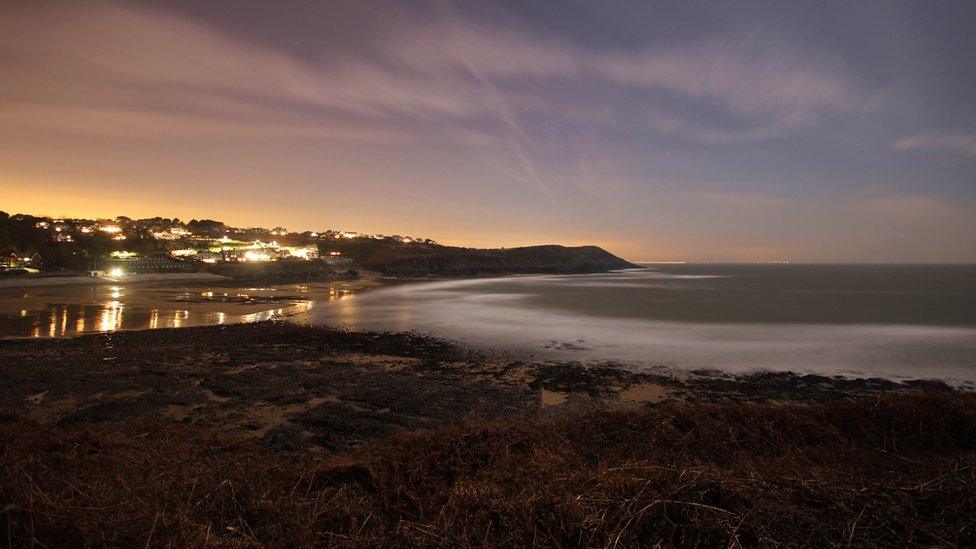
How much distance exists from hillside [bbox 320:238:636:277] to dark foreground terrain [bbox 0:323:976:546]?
84.9 metres

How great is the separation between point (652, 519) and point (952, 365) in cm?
2348

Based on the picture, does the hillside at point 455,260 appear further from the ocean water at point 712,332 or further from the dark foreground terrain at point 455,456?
the dark foreground terrain at point 455,456

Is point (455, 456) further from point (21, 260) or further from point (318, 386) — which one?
point (21, 260)

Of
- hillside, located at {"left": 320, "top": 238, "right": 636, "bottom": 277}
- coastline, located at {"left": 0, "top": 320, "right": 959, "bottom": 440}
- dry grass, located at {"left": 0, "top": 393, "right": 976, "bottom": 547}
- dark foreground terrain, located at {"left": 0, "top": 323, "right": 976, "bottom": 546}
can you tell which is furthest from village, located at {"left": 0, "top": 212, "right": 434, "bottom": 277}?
dry grass, located at {"left": 0, "top": 393, "right": 976, "bottom": 547}

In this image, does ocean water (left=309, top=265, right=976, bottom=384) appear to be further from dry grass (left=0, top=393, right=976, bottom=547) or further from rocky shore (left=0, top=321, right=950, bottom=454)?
dry grass (left=0, top=393, right=976, bottom=547)

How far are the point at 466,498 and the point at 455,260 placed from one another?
374 feet

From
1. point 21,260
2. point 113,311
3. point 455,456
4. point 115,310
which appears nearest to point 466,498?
point 455,456

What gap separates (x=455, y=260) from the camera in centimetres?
11719

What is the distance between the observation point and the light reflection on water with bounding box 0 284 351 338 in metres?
20.5

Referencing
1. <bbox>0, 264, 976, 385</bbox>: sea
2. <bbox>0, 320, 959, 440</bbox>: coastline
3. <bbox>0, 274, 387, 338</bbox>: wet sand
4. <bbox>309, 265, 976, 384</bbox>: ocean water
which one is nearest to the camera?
<bbox>0, 320, 959, 440</bbox>: coastline


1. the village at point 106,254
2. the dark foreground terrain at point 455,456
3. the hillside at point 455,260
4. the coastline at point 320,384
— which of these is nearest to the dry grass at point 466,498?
the dark foreground terrain at point 455,456

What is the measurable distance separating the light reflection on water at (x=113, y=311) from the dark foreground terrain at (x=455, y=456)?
20.8 ft

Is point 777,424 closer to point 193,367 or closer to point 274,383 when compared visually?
point 274,383

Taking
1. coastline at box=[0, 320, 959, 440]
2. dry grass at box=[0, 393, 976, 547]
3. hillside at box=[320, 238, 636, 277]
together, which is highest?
hillside at box=[320, 238, 636, 277]
